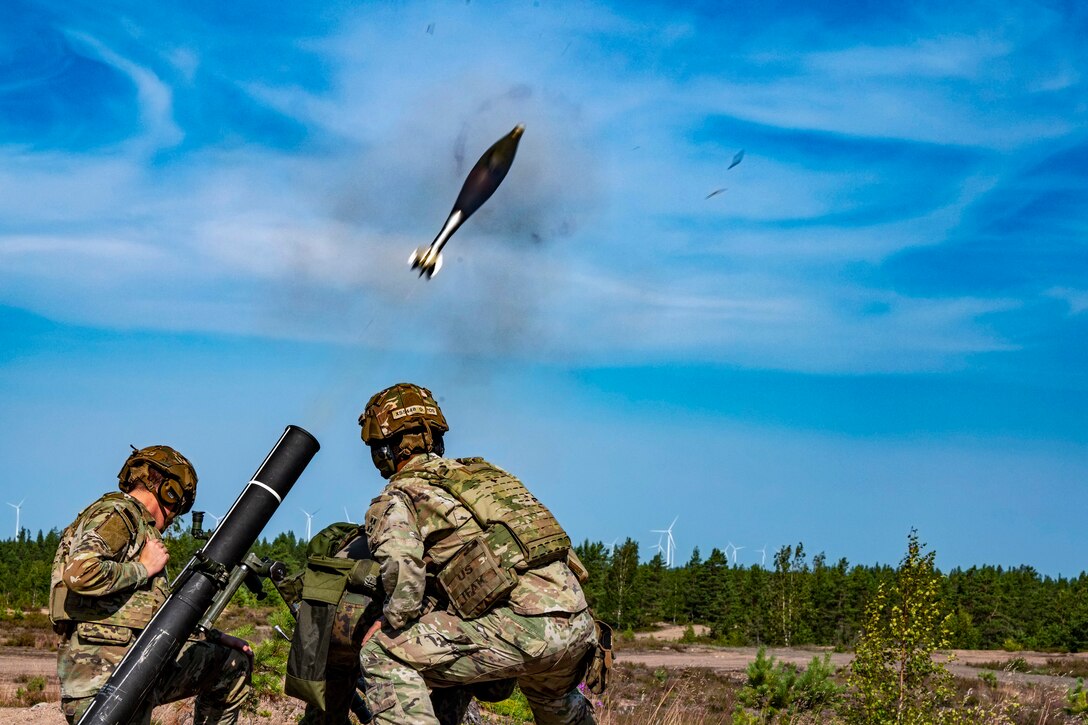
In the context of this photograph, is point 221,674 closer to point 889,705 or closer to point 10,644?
point 889,705

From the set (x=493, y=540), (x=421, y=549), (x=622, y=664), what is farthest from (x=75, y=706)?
(x=622, y=664)

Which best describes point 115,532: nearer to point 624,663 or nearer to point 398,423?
point 398,423

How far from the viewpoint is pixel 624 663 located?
34719 millimetres

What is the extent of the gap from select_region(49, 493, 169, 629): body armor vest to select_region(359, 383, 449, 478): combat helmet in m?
1.66

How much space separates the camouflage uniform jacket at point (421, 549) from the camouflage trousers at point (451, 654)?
0.10m

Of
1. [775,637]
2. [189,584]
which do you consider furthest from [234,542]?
[775,637]

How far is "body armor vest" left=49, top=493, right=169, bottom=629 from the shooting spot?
292 inches

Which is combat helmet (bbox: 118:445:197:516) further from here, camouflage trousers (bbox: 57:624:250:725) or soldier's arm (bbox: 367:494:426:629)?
soldier's arm (bbox: 367:494:426:629)

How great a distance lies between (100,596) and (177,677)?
2.89 feet

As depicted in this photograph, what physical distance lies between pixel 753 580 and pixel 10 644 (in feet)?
145

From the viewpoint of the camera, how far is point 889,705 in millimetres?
12141

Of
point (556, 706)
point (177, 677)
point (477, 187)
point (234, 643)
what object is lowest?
point (556, 706)

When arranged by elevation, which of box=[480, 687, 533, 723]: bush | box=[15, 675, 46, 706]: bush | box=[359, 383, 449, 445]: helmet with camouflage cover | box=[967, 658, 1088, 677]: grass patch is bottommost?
box=[480, 687, 533, 723]: bush

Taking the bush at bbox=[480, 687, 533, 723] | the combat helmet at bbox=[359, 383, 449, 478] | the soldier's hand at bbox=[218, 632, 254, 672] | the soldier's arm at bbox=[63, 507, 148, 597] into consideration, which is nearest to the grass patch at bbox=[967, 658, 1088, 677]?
the bush at bbox=[480, 687, 533, 723]
